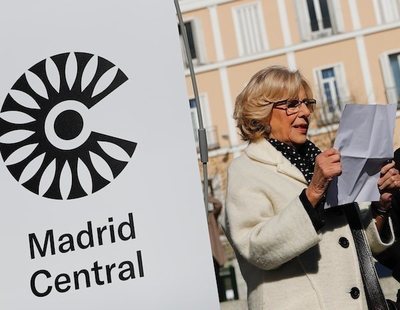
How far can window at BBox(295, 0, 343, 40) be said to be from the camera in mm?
22869

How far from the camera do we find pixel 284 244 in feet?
6.12

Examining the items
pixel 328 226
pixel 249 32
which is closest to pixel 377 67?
pixel 249 32

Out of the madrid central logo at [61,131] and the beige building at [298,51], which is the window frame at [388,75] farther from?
the madrid central logo at [61,131]

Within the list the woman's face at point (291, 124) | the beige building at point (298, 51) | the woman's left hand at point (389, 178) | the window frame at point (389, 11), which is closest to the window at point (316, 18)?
the beige building at point (298, 51)

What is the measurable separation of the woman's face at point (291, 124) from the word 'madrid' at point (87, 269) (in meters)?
0.63

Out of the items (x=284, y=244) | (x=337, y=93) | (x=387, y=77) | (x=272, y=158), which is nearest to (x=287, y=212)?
(x=284, y=244)

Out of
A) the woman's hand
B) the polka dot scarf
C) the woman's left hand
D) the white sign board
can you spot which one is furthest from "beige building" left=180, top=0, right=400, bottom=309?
the white sign board

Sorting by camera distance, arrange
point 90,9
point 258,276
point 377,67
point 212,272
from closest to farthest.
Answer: point 212,272 < point 90,9 < point 258,276 < point 377,67

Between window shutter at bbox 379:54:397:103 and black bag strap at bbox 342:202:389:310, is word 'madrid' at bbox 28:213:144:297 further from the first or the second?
window shutter at bbox 379:54:397:103

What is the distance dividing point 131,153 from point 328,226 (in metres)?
0.62

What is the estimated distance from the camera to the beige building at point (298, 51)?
73.0 feet

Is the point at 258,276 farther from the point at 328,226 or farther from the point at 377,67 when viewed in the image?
the point at 377,67

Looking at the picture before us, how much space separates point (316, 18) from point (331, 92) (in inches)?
89.5

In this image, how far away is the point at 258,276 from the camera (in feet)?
6.53
